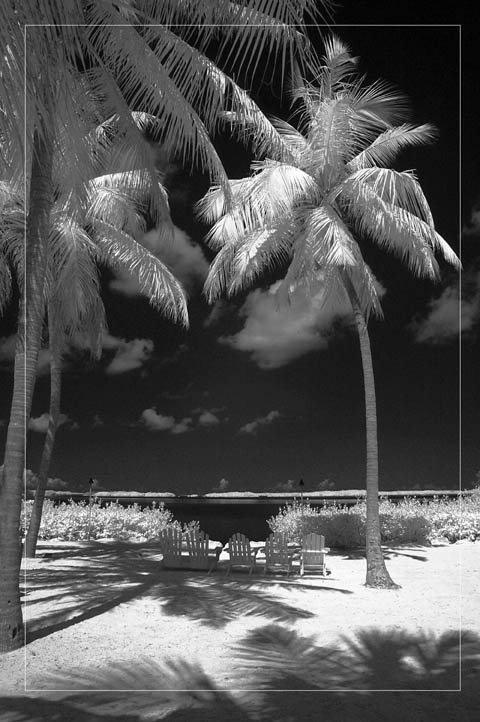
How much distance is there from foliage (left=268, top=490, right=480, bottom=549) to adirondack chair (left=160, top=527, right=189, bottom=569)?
7120 mm

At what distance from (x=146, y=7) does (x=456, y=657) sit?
8.03m

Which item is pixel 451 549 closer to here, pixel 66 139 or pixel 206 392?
pixel 66 139

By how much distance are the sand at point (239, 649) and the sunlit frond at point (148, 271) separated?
5.02 m

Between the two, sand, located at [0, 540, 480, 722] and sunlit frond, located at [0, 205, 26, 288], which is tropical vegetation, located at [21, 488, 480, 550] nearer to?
sand, located at [0, 540, 480, 722]

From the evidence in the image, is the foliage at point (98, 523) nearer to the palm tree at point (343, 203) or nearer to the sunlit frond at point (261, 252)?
the sunlit frond at point (261, 252)

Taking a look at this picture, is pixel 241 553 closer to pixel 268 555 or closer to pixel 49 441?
pixel 268 555

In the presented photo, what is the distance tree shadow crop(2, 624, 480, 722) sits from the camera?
18.3ft

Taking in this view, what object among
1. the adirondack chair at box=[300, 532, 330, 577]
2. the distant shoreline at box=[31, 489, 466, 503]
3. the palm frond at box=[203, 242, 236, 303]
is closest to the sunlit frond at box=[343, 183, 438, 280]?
the palm frond at box=[203, 242, 236, 303]

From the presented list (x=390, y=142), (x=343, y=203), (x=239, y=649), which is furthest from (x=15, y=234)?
(x=239, y=649)

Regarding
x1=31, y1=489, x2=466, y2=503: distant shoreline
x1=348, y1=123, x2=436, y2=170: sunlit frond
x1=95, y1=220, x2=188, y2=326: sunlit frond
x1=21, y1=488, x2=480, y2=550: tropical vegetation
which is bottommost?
x1=21, y1=488, x2=480, y2=550: tropical vegetation

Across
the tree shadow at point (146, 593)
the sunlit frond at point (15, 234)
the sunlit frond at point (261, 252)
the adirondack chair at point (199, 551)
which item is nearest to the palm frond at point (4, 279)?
the sunlit frond at point (15, 234)

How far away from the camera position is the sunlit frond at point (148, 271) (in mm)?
12492

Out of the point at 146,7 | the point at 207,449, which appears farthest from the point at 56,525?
the point at 207,449

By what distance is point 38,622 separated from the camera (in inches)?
335
